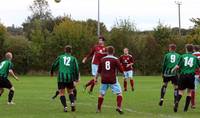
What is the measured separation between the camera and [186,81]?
17.5 metres

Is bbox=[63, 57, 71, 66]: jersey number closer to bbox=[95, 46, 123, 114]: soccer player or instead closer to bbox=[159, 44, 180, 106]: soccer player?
bbox=[95, 46, 123, 114]: soccer player

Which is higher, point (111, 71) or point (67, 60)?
point (67, 60)

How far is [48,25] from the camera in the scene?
312 feet

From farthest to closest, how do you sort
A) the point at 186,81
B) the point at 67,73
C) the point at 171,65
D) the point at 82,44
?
1. the point at 82,44
2. the point at 171,65
3. the point at 186,81
4. the point at 67,73

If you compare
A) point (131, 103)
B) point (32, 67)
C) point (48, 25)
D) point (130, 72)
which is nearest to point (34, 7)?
point (48, 25)

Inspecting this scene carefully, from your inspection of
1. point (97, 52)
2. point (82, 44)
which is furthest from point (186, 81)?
point (82, 44)

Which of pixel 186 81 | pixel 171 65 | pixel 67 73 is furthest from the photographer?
pixel 171 65

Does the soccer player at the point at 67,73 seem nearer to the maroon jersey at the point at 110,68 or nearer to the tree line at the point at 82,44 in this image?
the maroon jersey at the point at 110,68

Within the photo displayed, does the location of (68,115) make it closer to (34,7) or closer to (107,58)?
(107,58)

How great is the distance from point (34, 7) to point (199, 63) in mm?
108854

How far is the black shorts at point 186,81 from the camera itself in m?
17.4

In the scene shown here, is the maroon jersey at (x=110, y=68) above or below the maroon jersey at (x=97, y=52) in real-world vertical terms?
below

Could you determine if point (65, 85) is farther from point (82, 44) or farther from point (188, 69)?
point (82, 44)

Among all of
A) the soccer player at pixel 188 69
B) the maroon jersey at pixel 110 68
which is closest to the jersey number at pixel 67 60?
the maroon jersey at pixel 110 68
